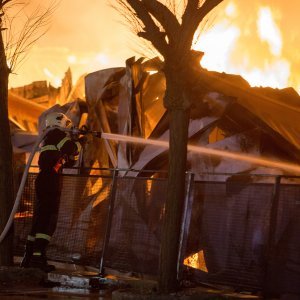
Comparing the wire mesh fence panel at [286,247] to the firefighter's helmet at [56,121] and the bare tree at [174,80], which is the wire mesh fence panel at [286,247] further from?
the firefighter's helmet at [56,121]

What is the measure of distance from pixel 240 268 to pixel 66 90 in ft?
41.4

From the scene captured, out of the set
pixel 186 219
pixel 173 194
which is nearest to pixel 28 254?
pixel 186 219

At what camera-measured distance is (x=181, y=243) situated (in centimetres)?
879

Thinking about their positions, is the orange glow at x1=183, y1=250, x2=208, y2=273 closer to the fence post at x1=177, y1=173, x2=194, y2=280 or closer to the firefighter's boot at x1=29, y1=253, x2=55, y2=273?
the fence post at x1=177, y1=173, x2=194, y2=280

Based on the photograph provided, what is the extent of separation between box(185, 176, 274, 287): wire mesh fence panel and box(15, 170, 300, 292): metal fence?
0.04ft

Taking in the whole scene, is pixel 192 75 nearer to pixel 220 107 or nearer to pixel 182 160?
pixel 182 160

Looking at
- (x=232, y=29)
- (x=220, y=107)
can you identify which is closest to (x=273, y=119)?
(x=220, y=107)

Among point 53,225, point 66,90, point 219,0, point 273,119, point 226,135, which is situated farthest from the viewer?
point 66,90

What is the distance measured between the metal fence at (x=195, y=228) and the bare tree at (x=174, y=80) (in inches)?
47.3

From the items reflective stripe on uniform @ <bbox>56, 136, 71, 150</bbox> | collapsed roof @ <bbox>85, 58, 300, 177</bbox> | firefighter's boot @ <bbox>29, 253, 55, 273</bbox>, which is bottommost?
firefighter's boot @ <bbox>29, 253, 55, 273</bbox>

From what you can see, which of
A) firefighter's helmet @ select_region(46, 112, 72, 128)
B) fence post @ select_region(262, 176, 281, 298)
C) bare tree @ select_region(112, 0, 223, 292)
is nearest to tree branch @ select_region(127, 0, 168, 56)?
bare tree @ select_region(112, 0, 223, 292)

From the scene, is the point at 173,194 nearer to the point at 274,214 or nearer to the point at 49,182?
the point at 274,214

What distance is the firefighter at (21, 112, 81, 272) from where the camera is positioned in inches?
379

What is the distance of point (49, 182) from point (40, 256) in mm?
1050
